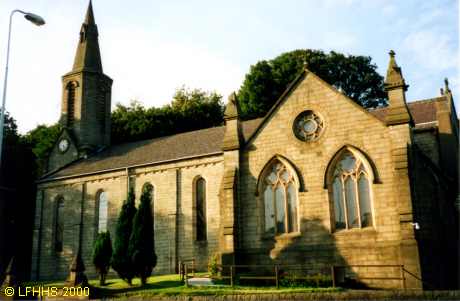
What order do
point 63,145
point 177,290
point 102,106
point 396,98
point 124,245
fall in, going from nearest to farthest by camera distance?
point 177,290 → point 396,98 → point 124,245 → point 63,145 → point 102,106

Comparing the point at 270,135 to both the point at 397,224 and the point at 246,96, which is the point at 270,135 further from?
the point at 246,96

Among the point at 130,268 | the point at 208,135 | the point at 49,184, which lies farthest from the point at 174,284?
the point at 49,184

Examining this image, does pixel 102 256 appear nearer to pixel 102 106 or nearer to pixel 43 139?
pixel 102 106

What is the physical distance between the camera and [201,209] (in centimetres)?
2830

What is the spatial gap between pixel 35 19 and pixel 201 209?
15.0m

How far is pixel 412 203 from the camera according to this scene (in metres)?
18.0

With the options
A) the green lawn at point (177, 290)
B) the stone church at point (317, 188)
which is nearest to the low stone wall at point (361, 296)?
the green lawn at point (177, 290)

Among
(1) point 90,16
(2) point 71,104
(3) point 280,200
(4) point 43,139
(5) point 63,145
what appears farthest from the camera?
(4) point 43,139

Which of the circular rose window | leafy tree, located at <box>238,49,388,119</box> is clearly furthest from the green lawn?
leafy tree, located at <box>238,49,388,119</box>

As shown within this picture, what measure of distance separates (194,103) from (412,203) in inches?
1449

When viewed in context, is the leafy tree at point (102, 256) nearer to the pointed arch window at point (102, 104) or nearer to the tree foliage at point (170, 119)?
the pointed arch window at point (102, 104)

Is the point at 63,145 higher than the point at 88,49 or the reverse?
the reverse

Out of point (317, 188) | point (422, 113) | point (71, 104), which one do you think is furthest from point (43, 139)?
point (422, 113)

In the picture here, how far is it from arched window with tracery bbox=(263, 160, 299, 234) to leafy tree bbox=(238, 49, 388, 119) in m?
24.4
